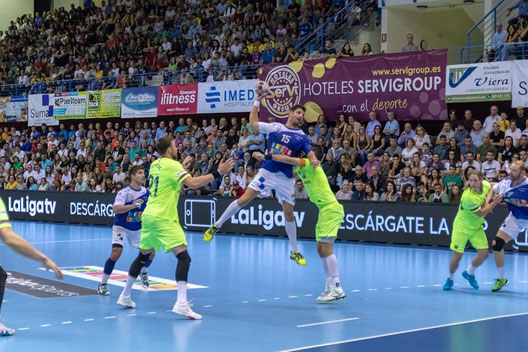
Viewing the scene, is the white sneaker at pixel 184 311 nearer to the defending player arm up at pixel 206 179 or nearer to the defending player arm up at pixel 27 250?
the defending player arm up at pixel 206 179

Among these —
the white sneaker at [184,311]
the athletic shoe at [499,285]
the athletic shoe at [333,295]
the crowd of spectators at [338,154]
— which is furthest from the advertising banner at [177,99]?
the white sneaker at [184,311]

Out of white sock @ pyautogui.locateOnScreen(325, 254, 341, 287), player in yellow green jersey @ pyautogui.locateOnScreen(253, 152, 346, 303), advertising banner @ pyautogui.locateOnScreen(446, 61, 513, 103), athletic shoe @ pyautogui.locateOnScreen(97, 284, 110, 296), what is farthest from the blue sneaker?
advertising banner @ pyautogui.locateOnScreen(446, 61, 513, 103)

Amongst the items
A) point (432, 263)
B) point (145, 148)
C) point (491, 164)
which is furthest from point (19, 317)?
point (145, 148)

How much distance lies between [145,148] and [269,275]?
14363mm

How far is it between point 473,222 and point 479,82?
9.51m

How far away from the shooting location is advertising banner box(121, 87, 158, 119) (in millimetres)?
28812

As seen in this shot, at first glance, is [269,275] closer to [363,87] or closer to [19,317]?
[19,317]

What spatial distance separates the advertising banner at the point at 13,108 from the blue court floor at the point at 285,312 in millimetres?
Result: 19034

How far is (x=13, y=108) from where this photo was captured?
34562mm

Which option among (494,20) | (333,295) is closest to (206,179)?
(333,295)

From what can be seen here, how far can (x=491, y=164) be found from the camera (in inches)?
739

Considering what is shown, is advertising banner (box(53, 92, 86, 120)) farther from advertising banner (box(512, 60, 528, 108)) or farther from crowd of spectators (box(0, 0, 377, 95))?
advertising banner (box(512, 60, 528, 108))

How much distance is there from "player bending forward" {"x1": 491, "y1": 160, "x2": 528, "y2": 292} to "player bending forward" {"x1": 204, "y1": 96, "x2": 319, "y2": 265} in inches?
120

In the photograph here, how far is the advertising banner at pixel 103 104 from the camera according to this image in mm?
30312
